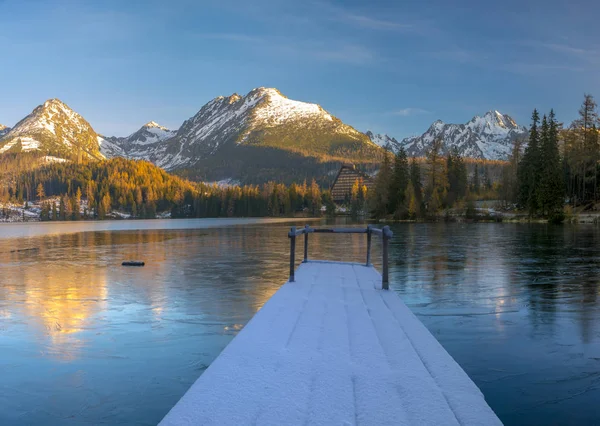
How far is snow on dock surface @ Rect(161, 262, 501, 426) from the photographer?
4512 mm

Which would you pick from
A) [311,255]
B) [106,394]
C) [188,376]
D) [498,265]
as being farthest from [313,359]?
[311,255]

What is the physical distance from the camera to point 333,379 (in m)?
5.51

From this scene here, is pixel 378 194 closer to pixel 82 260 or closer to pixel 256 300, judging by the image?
pixel 82 260

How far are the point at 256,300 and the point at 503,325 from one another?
7.02 metres

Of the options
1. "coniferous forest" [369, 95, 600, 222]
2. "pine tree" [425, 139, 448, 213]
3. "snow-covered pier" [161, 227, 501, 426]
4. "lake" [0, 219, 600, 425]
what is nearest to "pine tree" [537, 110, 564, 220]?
"coniferous forest" [369, 95, 600, 222]

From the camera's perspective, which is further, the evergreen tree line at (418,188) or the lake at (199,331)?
the evergreen tree line at (418,188)

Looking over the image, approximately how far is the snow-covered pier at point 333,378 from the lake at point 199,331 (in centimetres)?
119

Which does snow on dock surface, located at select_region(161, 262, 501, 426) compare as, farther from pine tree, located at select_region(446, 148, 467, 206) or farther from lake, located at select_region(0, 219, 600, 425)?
pine tree, located at select_region(446, 148, 467, 206)

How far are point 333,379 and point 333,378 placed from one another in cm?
4

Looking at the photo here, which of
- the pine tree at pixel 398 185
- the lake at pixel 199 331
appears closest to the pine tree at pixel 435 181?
the pine tree at pixel 398 185

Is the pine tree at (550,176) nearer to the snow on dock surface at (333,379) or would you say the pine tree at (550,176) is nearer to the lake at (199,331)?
the lake at (199,331)

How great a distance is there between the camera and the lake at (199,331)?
21.7ft

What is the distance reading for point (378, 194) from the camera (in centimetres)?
11744

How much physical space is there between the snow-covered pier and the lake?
119 centimetres
